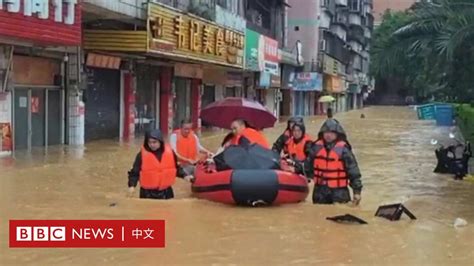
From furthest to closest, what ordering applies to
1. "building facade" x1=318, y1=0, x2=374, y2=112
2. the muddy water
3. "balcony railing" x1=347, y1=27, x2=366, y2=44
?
1. "balcony railing" x1=347, y1=27, x2=366, y2=44
2. "building facade" x1=318, y1=0, x2=374, y2=112
3. the muddy water

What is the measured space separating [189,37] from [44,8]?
8890 millimetres

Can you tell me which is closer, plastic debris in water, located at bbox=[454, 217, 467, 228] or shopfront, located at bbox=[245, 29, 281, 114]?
plastic debris in water, located at bbox=[454, 217, 467, 228]

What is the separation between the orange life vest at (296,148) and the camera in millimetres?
13398

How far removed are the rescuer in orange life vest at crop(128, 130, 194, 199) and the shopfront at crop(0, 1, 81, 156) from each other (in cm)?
736

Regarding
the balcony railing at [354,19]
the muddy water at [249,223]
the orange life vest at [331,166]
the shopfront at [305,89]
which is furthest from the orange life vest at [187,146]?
the balcony railing at [354,19]

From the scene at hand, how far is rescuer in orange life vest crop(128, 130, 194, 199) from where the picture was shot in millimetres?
11094

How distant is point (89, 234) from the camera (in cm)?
892

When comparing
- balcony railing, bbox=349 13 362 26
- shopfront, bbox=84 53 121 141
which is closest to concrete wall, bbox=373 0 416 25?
balcony railing, bbox=349 13 362 26

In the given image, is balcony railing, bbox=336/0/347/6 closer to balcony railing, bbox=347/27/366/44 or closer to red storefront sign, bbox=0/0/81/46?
balcony railing, bbox=347/27/366/44

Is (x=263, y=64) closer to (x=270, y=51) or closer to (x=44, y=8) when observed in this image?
(x=270, y=51)

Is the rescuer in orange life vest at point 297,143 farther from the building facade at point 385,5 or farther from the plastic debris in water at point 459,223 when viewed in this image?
the building facade at point 385,5

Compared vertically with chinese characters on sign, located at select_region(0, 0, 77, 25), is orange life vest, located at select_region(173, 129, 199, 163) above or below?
below

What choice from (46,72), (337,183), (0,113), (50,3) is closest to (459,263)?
(337,183)

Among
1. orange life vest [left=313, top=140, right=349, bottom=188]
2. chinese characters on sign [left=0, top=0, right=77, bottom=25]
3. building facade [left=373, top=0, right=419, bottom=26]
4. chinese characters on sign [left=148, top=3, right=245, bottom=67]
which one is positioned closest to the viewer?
orange life vest [left=313, top=140, right=349, bottom=188]
